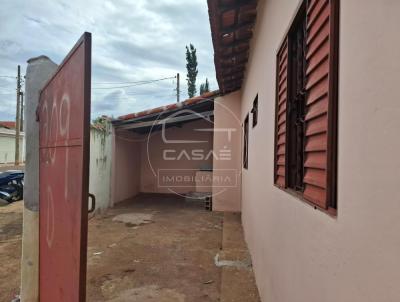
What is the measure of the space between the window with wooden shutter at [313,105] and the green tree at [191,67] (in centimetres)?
2229

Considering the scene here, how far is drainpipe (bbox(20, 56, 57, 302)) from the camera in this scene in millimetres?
2252

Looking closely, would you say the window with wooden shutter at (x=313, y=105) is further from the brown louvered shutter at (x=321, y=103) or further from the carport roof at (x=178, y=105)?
the carport roof at (x=178, y=105)

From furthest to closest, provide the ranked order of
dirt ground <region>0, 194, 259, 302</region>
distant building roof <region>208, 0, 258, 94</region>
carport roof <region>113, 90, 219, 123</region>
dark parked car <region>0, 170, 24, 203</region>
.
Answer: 1. dark parked car <region>0, 170, 24, 203</region>
2. carport roof <region>113, 90, 219, 123</region>
3. distant building roof <region>208, 0, 258, 94</region>
4. dirt ground <region>0, 194, 259, 302</region>

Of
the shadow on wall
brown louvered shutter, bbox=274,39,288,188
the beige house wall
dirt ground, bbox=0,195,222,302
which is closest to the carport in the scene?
the shadow on wall

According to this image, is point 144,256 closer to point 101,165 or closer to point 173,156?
point 101,165

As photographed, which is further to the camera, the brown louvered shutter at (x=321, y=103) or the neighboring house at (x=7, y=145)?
the neighboring house at (x=7, y=145)

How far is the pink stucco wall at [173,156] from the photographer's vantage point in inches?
435

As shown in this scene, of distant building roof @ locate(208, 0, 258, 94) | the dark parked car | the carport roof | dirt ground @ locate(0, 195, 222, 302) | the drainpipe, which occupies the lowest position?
dirt ground @ locate(0, 195, 222, 302)

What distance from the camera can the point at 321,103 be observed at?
1.35 m

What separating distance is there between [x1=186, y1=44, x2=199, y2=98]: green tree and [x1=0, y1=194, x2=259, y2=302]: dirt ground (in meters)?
18.0

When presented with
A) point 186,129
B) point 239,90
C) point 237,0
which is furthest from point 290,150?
point 186,129

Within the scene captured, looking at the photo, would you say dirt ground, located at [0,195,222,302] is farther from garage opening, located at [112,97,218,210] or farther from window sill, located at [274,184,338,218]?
garage opening, located at [112,97,218,210]

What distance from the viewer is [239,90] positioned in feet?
25.6

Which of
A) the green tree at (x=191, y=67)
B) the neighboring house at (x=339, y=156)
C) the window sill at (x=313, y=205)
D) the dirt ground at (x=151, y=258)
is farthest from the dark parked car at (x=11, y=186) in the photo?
the green tree at (x=191, y=67)
